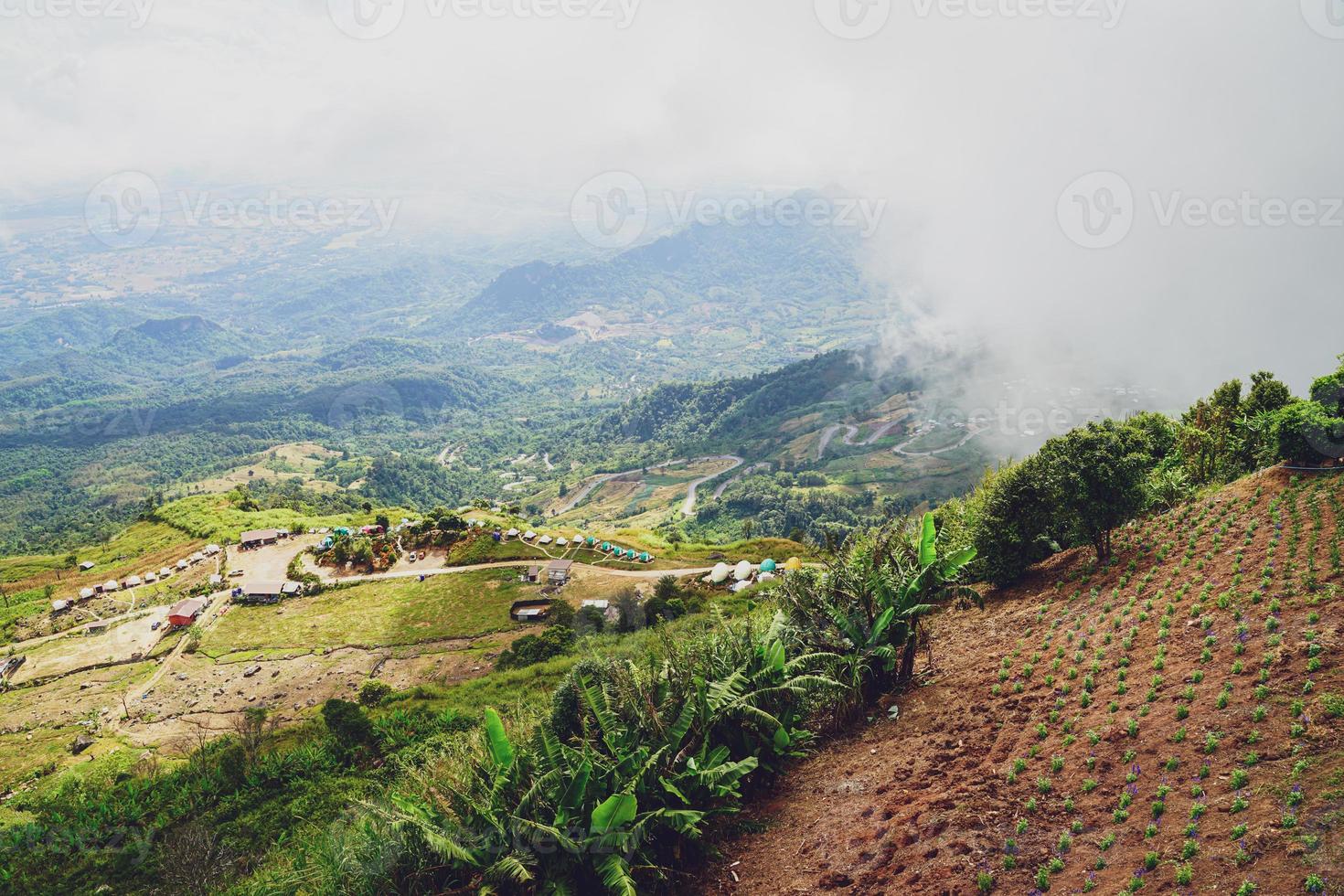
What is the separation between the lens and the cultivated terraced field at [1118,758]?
8.83m

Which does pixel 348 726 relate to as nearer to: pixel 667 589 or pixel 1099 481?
pixel 667 589

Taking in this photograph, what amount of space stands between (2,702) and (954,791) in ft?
242

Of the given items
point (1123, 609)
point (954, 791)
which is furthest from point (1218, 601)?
point (954, 791)

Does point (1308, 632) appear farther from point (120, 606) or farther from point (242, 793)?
point (120, 606)

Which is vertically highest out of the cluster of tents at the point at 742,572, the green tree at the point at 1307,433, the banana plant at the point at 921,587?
the green tree at the point at 1307,433

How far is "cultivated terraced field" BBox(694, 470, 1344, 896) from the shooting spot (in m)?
8.83

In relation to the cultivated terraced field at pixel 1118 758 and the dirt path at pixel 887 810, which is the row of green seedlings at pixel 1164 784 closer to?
the cultivated terraced field at pixel 1118 758

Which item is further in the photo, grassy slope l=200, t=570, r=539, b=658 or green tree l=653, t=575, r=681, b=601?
grassy slope l=200, t=570, r=539, b=658

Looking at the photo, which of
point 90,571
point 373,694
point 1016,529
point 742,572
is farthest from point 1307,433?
point 90,571

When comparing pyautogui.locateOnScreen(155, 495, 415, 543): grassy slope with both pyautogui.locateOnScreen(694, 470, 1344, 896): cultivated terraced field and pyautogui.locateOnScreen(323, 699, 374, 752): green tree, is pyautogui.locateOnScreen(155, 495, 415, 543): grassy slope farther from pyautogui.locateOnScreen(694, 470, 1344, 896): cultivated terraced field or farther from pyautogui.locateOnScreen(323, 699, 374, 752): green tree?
pyautogui.locateOnScreen(694, 470, 1344, 896): cultivated terraced field

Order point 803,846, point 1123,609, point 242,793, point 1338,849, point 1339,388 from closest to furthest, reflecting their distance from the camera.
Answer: point 1338,849 < point 803,846 < point 1123,609 < point 1339,388 < point 242,793

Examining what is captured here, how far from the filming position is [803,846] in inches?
455

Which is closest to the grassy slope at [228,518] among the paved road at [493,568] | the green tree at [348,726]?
the paved road at [493,568]

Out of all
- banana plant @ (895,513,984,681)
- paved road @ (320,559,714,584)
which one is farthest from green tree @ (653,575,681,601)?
banana plant @ (895,513,984,681)
